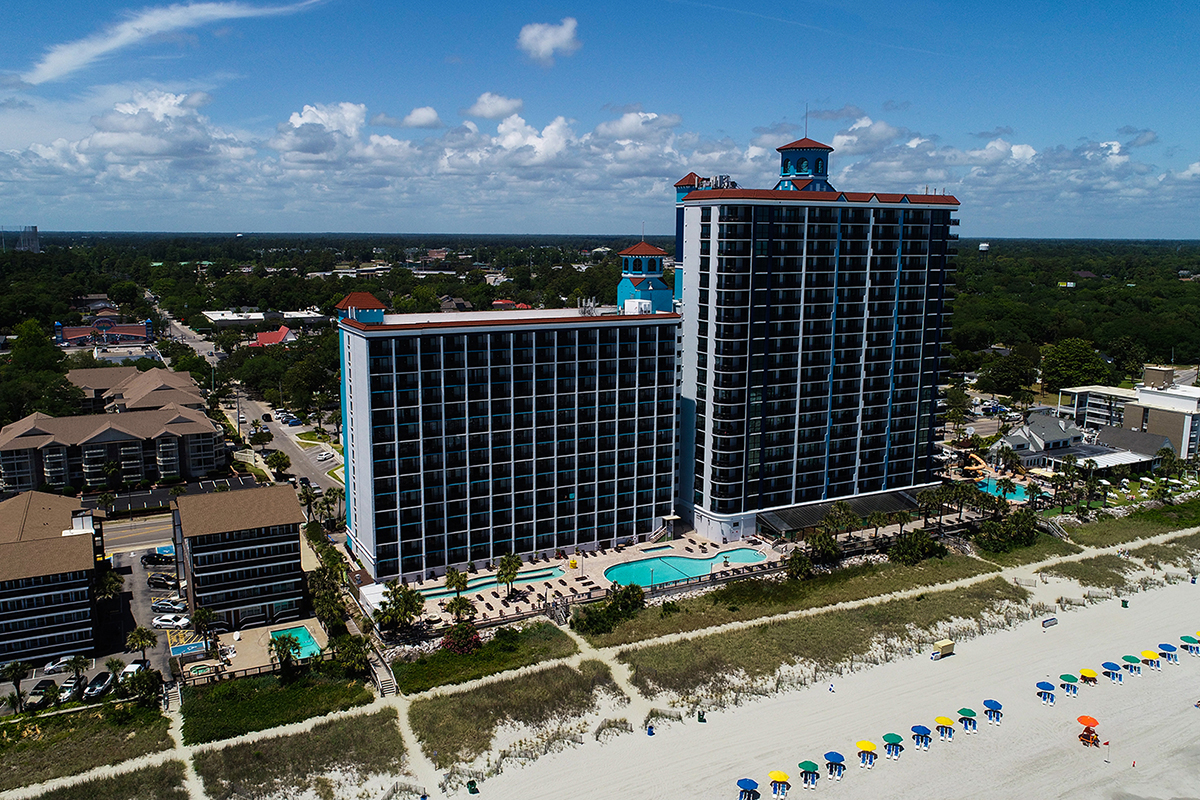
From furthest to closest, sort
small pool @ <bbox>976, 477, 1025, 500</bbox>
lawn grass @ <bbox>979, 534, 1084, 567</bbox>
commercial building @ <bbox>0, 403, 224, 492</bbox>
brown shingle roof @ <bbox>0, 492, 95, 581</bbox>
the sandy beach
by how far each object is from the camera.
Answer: small pool @ <bbox>976, 477, 1025, 500</bbox> < commercial building @ <bbox>0, 403, 224, 492</bbox> < lawn grass @ <bbox>979, 534, 1084, 567</bbox> < brown shingle roof @ <bbox>0, 492, 95, 581</bbox> < the sandy beach

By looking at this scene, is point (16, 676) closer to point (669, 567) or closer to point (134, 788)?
point (134, 788)

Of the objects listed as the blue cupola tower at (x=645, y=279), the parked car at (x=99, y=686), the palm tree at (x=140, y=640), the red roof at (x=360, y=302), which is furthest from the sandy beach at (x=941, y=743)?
the red roof at (x=360, y=302)

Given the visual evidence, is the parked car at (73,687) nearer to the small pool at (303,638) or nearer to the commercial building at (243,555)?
the commercial building at (243,555)

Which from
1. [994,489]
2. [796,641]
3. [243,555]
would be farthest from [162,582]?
[994,489]

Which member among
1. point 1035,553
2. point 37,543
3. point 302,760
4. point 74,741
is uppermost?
point 37,543

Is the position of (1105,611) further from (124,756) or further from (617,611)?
(124,756)

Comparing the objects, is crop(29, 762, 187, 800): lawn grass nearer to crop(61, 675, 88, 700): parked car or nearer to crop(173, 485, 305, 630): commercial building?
crop(61, 675, 88, 700): parked car

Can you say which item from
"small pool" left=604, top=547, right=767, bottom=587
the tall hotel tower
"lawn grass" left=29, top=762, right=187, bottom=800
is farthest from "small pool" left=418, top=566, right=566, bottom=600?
"lawn grass" left=29, top=762, right=187, bottom=800
